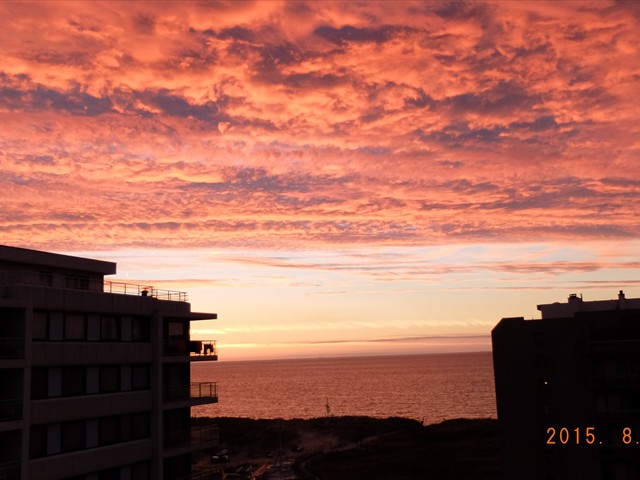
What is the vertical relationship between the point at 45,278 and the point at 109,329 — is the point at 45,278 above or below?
Answer: above

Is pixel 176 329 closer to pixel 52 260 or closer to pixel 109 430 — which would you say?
pixel 109 430

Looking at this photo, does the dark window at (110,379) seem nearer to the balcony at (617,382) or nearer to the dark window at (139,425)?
the dark window at (139,425)

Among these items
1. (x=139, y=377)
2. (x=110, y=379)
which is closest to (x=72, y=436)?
(x=110, y=379)

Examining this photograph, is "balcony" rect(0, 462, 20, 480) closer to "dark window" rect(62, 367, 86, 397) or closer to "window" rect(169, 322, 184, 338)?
"dark window" rect(62, 367, 86, 397)

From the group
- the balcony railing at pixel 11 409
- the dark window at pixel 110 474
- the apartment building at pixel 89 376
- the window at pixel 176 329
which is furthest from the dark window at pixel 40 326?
the window at pixel 176 329

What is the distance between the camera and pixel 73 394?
4141 centimetres

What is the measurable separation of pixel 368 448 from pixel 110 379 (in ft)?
262

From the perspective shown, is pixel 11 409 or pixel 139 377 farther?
pixel 139 377

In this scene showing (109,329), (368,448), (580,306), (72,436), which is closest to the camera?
(72,436)

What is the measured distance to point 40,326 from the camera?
131ft

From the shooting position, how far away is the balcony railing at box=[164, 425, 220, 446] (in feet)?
161

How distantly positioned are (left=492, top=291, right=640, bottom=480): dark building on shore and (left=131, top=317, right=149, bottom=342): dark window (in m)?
35.4

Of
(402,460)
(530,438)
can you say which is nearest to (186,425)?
(530,438)

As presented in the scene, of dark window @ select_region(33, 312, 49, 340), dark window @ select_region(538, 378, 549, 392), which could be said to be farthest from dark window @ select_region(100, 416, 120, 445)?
dark window @ select_region(538, 378, 549, 392)
